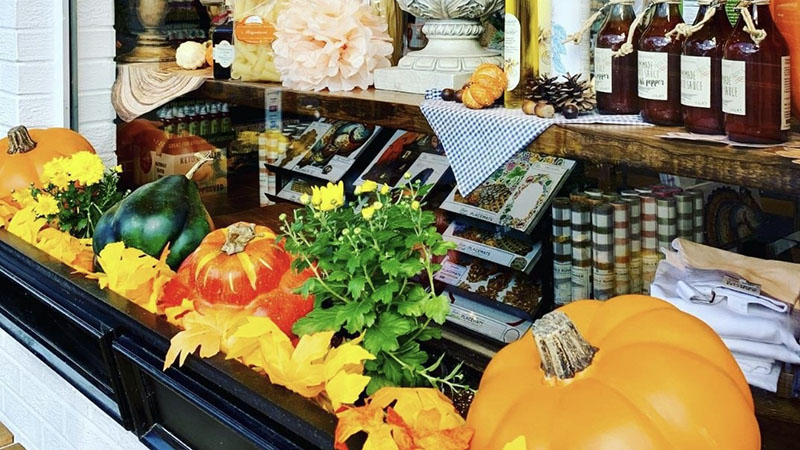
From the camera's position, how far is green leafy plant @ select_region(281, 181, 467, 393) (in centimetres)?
103

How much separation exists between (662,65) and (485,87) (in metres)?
0.31

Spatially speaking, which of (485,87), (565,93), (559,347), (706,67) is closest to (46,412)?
(485,87)

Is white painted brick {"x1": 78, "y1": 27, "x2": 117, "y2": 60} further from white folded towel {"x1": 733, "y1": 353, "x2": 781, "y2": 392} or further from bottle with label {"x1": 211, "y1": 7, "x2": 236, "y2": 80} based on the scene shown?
white folded towel {"x1": 733, "y1": 353, "x2": 781, "y2": 392}

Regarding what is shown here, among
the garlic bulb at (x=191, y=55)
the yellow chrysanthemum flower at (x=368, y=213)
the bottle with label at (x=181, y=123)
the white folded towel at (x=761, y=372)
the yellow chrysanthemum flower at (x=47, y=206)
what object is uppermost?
the garlic bulb at (x=191, y=55)

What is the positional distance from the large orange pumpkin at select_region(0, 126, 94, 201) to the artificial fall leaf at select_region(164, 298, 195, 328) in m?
0.87

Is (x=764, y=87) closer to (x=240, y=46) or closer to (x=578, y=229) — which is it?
(x=578, y=229)

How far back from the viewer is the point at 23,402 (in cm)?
214

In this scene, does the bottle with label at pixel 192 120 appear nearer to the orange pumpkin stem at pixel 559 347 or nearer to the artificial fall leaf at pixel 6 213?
the artificial fall leaf at pixel 6 213

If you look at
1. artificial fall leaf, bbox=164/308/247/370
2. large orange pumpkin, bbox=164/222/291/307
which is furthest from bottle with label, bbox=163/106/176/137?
artificial fall leaf, bbox=164/308/247/370

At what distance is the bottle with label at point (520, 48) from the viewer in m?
1.36

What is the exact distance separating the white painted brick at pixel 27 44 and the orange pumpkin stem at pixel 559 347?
1873 millimetres

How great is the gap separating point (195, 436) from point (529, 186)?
0.64m

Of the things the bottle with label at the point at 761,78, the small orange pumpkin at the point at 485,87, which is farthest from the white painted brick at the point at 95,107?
the bottle with label at the point at 761,78

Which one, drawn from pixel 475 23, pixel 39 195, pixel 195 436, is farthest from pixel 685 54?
pixel 39 195
